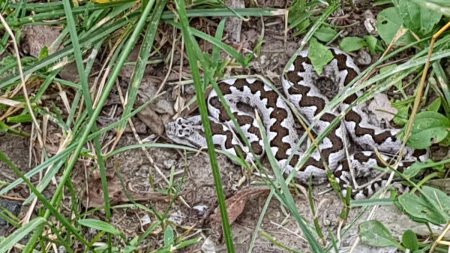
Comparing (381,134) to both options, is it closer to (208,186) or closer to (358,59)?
(358,59)

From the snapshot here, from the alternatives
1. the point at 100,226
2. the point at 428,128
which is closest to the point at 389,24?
the point at 428,128

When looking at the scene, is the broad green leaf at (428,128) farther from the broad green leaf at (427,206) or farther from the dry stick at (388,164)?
the broad green leaf at (427,206)

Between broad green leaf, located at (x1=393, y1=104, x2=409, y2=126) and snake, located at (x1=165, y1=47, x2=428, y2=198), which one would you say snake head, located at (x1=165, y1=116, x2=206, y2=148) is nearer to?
snake, located at (x1=165, y1=47, x2=428, y2=198)

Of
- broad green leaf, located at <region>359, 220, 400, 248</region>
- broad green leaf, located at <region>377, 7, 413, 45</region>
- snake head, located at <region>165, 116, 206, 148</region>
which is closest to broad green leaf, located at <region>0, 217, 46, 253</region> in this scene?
broad green leaf, located at <region>359, 220, 400, 248</region>

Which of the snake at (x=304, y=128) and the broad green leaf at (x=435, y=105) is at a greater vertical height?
the broad green leaf at (x=435, y=105)

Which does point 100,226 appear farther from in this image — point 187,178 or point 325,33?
point 325,33

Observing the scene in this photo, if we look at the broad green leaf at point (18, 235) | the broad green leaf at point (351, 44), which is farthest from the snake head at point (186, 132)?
the broad green leaf at point (18, 235)
